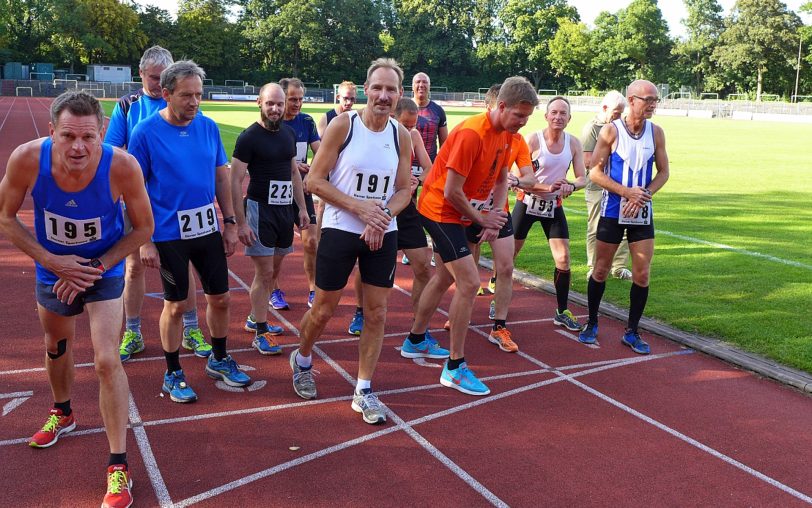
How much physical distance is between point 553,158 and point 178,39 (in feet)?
240

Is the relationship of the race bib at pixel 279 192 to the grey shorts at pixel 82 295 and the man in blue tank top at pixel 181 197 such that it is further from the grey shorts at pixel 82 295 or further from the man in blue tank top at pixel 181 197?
the grey shorts at pixel 82 295

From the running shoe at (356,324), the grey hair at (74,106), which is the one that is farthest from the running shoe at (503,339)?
the grey hair at (74,106)

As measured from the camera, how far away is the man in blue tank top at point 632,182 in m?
6.14


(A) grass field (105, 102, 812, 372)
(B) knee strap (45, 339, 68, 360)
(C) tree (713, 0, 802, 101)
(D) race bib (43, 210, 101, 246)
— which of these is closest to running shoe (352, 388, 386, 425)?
(B) knee strap (45, 339, 68, 360)

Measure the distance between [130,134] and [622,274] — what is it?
19.6ft

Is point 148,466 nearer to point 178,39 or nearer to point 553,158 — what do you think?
point 553,158

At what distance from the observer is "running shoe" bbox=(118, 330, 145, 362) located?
18.5 feet

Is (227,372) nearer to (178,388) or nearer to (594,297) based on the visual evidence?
(178,388)

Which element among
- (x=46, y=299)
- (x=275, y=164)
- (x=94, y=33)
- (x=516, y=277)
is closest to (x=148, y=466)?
(x=46, y=299)

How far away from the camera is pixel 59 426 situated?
4.24 metres

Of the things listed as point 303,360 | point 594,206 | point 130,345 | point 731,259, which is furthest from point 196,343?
point 731,259

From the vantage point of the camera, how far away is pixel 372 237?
14.6ft

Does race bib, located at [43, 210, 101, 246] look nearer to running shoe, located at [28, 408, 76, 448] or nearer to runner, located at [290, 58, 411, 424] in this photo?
running shoe, located at [28, 408, 76, 448]

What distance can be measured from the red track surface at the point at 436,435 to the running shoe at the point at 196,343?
0.11m
